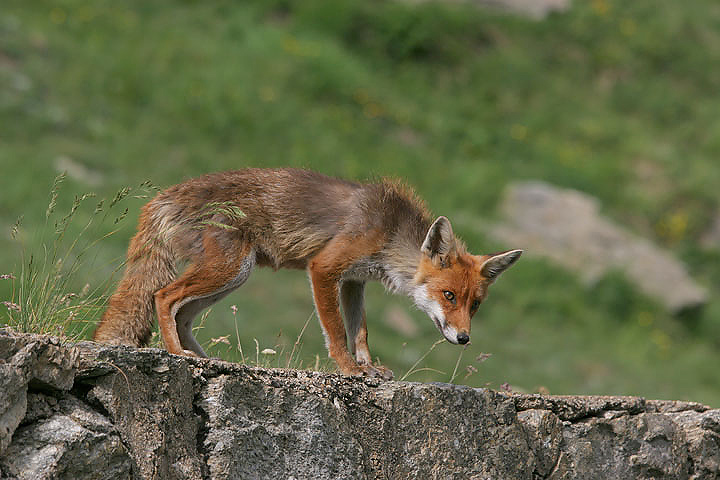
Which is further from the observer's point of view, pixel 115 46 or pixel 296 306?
pixel 115 46

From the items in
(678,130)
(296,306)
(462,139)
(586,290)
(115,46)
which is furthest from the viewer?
(678,130)

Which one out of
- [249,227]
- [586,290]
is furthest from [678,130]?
[249,227]

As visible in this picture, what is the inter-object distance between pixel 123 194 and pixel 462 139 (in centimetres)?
1756

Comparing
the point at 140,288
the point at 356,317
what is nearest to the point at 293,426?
the point at 140,288

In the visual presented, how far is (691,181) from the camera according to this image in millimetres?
22578

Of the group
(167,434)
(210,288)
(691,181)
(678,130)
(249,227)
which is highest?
(678,130)

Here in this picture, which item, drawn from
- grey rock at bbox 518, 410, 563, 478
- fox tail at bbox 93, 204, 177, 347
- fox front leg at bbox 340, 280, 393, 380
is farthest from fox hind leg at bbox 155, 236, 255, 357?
grey rock at bbox 518, 410, 563, 478

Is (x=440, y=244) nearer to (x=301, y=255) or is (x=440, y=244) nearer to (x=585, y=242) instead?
(x=301, y=255)

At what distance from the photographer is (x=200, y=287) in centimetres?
629

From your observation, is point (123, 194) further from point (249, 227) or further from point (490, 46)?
point (490, 46)

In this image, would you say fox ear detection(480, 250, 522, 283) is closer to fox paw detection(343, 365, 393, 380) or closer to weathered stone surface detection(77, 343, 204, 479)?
fox paw detection(343, 365, 393, 380)

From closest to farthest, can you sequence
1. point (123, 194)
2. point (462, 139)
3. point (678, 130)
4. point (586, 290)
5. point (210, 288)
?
point (123, 194) → point (210, 288) → point (586, 290) → point (462, 139) → point (678, 130)

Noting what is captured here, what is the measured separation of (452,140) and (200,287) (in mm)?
16445

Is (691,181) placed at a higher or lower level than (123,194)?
higher
